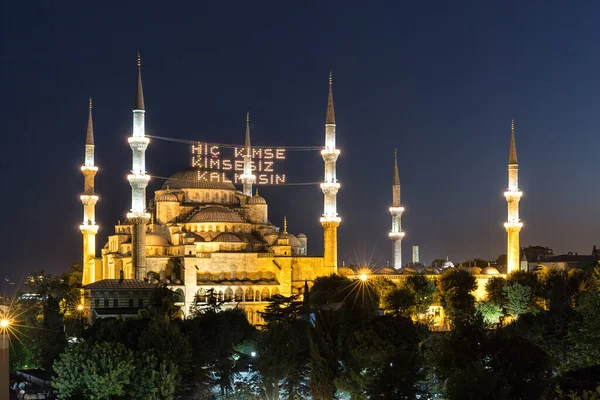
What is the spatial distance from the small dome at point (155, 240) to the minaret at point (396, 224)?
18538 mm

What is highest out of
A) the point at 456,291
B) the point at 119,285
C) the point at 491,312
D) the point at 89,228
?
the point at 89,228

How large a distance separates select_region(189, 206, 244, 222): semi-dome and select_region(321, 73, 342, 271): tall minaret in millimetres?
5874

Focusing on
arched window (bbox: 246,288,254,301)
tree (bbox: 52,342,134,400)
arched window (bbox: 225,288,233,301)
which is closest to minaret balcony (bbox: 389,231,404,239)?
arched window (bbox: 246,288,254,301)

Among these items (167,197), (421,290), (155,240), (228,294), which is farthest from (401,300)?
(167,197)

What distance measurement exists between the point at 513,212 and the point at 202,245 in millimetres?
20230

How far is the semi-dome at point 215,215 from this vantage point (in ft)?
213

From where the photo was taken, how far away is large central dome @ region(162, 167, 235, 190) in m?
68.7

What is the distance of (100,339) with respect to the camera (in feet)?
123

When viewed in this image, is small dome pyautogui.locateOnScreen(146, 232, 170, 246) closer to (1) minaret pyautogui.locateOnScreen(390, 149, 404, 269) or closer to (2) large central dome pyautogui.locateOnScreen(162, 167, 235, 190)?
(2) large central dome pyautogui.locateOnScreen(162, 167, 235, 190)

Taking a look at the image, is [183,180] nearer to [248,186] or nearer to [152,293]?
[248,186]

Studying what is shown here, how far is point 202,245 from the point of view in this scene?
2451 inches

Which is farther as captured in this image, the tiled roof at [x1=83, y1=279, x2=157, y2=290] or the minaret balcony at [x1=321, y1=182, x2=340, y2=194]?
the minaret balcony at [x1=321, y1=182, x2=340, y2=194]

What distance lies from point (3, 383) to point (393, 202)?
2204 inches

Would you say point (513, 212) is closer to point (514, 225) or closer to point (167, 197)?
point (514, 225)
